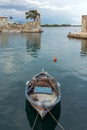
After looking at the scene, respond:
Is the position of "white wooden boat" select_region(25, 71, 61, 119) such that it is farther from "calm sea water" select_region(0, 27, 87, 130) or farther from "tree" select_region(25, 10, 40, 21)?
"tree" select_region(25, 10, 40, 21)

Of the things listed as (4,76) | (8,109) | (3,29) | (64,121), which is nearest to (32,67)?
(4,76)

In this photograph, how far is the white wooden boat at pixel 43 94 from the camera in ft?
60.7

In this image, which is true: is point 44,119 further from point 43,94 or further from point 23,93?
point 23,93

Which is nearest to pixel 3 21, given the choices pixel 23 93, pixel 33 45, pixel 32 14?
pixel 32 14

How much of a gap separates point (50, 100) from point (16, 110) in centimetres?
313

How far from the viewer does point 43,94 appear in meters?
22.0

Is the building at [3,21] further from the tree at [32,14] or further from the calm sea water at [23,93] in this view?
the calm sea water at [23,93]

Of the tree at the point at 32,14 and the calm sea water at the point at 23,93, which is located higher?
the tree at the point at 32,14

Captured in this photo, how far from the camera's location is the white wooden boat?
1852 cm

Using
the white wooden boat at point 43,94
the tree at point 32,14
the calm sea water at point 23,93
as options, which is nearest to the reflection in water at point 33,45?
the calm sea water at point 23,93

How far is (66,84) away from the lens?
2861cm

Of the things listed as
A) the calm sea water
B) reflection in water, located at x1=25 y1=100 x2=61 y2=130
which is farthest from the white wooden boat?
the calm sea water

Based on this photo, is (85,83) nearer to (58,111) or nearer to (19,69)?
(58,111)

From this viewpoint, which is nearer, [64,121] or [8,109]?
[64,121]
